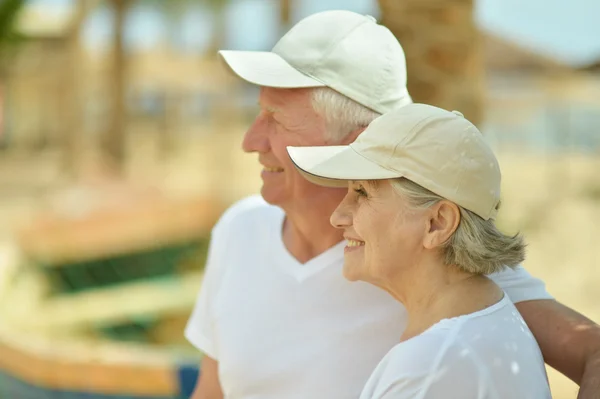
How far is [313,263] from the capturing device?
7.33 feet

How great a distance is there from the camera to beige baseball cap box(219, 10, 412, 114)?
2.14m

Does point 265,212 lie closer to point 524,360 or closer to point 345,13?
point 345,13

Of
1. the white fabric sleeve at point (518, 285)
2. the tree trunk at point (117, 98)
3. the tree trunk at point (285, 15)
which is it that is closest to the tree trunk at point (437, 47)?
the white fabric sleeve at point (518, 285)

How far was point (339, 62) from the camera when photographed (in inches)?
84.3

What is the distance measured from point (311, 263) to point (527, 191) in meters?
17.2

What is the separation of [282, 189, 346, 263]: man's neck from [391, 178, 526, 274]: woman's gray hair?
1.54 ft

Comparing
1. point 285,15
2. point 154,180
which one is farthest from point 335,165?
point 154,180

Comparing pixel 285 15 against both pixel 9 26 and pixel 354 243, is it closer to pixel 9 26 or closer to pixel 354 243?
pixel 354 243

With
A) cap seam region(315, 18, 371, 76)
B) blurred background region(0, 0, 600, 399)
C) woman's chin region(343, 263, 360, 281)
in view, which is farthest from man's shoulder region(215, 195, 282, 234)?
blurred background region(0, 0, 600, 399)

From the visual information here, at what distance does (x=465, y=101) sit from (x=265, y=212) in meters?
1.99

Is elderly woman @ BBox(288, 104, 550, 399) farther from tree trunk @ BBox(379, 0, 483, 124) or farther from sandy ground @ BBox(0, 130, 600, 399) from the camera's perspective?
sandy ground @ BBox(0, 130, 600, 399)

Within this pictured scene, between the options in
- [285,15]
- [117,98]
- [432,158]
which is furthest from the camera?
[117,98]

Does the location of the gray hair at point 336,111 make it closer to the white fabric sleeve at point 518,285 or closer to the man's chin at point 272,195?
the man's chin at point 272,195

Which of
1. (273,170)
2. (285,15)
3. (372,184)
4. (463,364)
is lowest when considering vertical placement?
(285,15)
